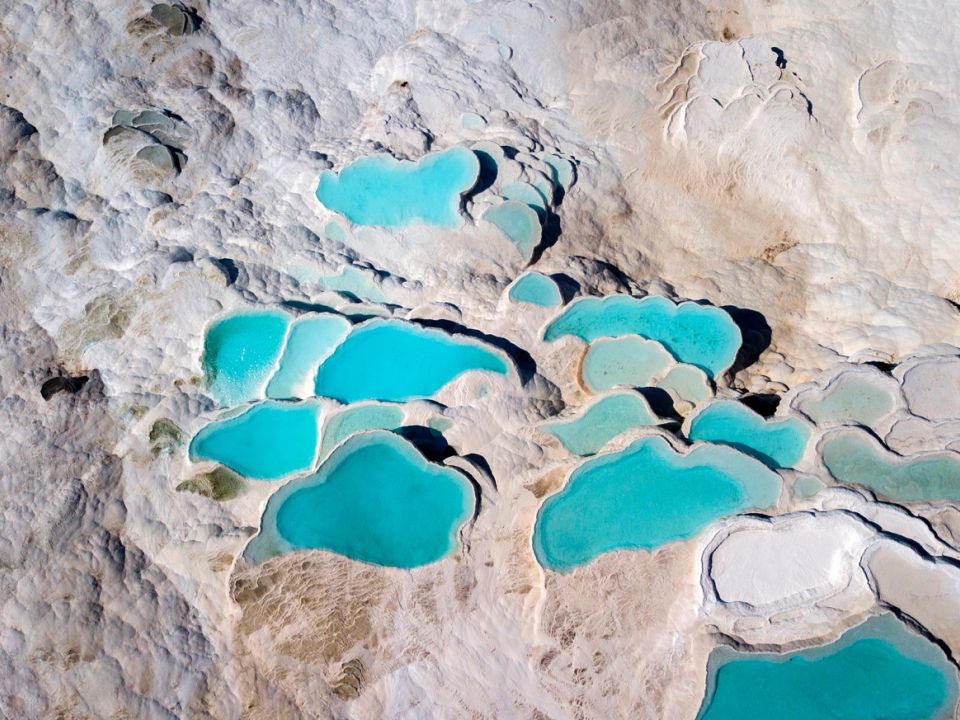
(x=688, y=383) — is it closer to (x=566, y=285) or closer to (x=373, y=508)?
(x=566, y=285)

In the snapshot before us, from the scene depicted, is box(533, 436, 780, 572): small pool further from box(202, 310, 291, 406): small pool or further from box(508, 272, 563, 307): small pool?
box(202, 310, 291, 406): small pool

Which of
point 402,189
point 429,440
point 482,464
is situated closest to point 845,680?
point 482,464

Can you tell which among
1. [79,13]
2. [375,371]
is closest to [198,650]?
[375,371]

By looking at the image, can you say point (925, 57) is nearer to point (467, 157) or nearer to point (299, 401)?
point (467, 157)

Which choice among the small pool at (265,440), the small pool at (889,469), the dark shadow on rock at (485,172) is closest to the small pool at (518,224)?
the dark shadow on rock at (485,172)

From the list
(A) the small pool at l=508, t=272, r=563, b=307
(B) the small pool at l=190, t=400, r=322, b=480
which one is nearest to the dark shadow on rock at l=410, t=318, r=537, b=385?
(A) the small pool at l=508, t=272, r=563, b=307

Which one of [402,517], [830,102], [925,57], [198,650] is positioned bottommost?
[198,650]

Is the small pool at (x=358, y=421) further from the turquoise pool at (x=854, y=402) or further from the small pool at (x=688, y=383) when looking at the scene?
the turquoise pool at (x=854, y=402)
